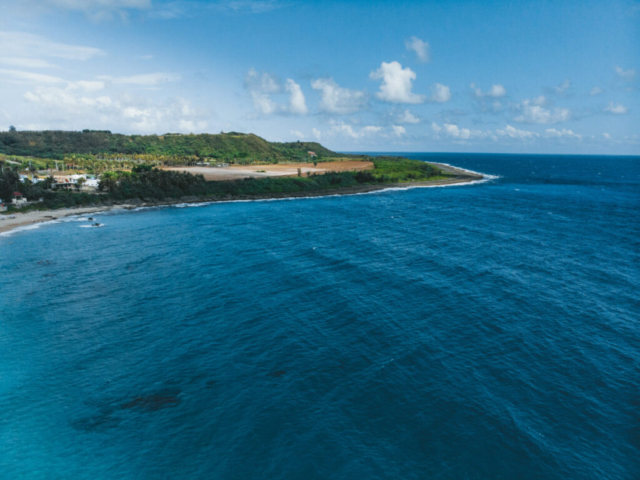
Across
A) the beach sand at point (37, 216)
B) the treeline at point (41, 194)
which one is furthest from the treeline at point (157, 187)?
the beach sand at point (37, 216)

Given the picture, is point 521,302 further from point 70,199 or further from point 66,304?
point 70,199

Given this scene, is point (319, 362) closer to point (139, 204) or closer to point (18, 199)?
point (139, 204)

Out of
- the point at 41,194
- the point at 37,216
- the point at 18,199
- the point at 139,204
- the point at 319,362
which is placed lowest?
the point at 319,362

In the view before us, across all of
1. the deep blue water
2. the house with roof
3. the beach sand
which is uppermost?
the house with roof

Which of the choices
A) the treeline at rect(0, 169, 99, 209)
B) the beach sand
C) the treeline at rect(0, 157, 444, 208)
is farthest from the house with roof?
the beach sand

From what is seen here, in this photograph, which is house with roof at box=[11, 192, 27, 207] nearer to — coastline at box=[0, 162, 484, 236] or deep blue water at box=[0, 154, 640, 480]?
coastline at box=[0, 162, 484, 236]

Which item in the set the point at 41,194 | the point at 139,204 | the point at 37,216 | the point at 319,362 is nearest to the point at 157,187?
the point at 139,204

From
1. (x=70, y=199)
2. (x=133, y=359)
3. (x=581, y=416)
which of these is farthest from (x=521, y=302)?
(x=70, y=199)

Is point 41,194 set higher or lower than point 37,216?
higher
